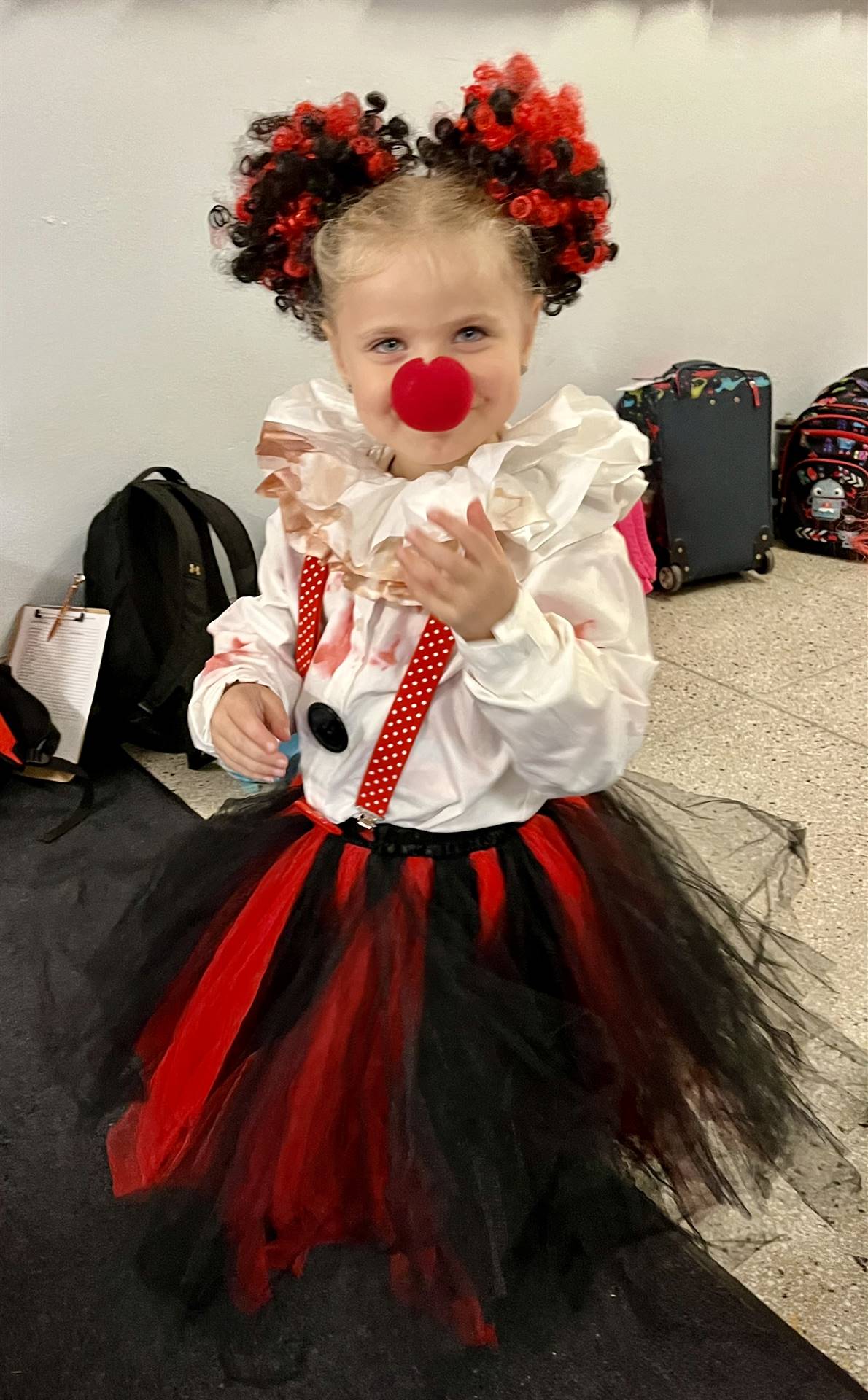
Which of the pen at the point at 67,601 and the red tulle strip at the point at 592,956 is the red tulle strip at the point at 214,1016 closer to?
the red tulle strip at the point at 592,956

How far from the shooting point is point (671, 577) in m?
2.28

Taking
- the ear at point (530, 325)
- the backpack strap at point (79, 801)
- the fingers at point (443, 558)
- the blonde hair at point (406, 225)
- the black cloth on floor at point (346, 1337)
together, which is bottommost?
the black cloth on floor at point (346, 1337)

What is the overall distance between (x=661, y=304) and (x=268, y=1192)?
210cm

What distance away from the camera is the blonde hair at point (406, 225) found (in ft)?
2.39

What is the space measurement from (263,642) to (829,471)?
1.98 meters

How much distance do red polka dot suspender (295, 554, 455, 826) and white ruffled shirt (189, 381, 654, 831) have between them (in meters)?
0.01

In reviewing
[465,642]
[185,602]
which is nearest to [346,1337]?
[465,642]

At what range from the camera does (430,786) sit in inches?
31.9

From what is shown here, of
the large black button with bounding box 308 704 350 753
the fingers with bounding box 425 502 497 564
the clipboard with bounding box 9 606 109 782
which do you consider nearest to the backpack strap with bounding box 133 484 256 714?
the clipboard with bounding box 9 606 109 782

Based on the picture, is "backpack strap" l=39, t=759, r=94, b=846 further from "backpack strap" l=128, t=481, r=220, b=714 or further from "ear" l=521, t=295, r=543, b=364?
"ear" l=521, t=295, r=543, b=364

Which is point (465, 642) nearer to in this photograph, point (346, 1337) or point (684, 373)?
Answer: point (346, 1337)

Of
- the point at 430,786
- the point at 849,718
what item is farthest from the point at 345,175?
the point at 849,718

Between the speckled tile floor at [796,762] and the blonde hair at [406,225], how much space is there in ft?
2.91

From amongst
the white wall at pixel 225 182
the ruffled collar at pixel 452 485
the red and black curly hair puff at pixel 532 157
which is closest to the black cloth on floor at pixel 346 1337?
the ruffled collar at pixel 452 485
